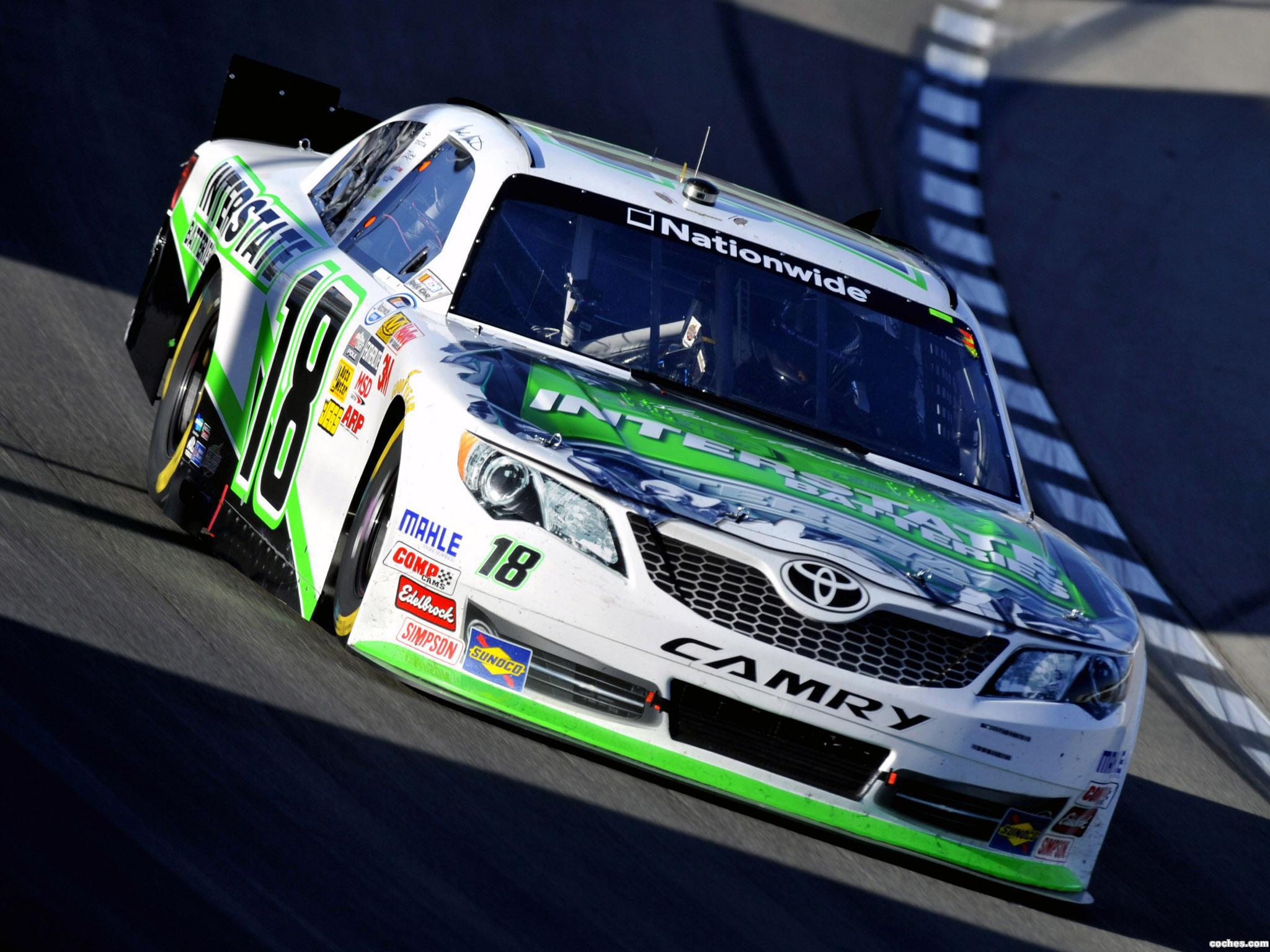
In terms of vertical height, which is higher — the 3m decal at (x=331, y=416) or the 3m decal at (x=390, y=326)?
the 3m decal at (x=390, y=326)

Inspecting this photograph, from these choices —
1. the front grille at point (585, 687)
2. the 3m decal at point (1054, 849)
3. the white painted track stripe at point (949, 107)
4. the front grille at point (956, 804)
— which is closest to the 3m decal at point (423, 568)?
the front grille at point (585, 687)

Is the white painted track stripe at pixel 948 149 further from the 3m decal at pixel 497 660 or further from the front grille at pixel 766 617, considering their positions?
the 3m decal at pixel 497 660

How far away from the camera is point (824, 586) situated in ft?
13.6

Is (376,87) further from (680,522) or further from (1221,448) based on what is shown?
(680,522)

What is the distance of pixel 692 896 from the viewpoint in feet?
12.9

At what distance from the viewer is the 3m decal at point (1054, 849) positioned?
14.5ft

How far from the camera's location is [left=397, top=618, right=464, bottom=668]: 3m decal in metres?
4.31

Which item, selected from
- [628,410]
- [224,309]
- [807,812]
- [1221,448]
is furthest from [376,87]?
[807,812]

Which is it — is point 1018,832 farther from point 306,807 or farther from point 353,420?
point 353,420

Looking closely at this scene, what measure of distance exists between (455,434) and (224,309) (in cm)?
201

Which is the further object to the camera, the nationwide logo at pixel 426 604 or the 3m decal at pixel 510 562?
the nationwide logo at pixel 426 604

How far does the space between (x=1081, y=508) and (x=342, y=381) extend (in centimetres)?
585

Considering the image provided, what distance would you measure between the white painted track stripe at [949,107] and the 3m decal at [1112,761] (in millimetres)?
12750

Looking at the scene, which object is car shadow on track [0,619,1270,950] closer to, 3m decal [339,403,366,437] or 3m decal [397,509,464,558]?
3m decal [397,509,464,558]
